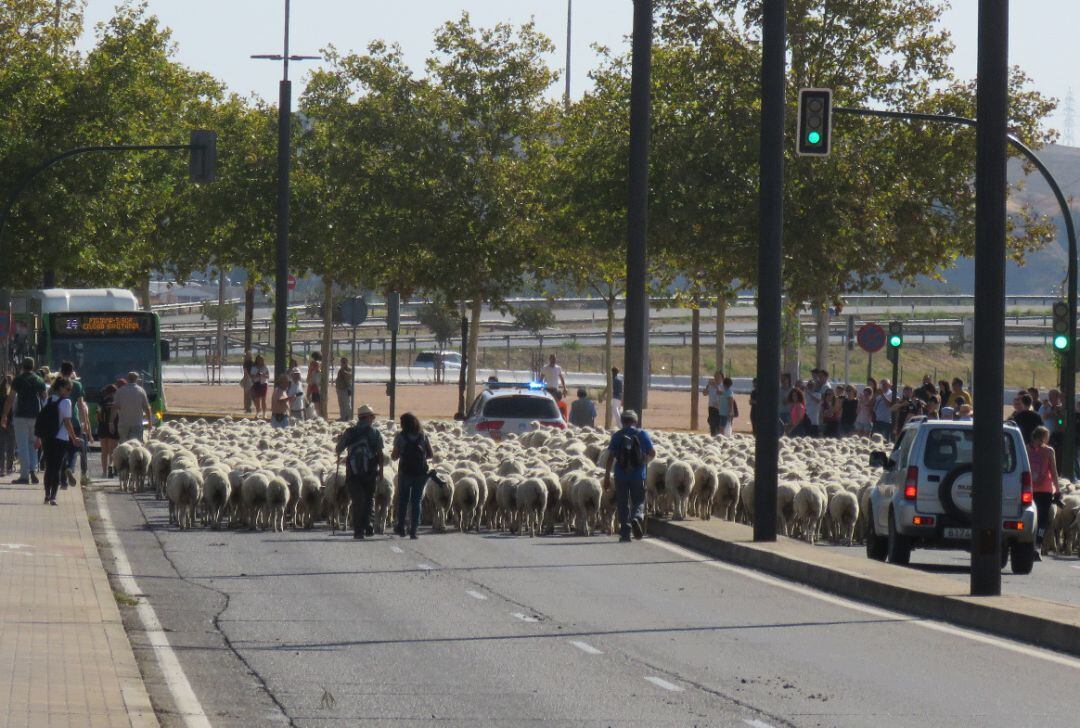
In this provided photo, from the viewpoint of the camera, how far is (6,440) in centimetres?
2972

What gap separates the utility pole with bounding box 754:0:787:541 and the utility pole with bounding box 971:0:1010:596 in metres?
5.18

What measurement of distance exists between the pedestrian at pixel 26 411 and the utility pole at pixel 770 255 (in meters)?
11.3

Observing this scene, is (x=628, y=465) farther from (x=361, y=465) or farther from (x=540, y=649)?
(x=540, y=649)

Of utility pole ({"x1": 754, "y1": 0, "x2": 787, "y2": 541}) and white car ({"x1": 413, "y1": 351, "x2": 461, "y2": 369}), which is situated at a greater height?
utility pole ({"x1": 754, "y1": 0, "x2": 787, "y2": 541})

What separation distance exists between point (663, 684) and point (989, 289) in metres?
5.47

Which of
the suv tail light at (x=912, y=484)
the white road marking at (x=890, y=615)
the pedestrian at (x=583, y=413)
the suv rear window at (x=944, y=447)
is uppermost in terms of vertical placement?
the suv rear window at (x=944, y=447)

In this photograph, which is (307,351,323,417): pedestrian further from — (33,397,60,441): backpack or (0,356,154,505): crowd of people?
(33,397,60,441): backpack

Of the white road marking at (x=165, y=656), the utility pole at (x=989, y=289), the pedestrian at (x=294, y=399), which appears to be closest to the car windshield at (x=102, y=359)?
the pedestrian at (x=294, y=399)

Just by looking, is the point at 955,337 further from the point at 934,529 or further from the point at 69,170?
the point at 934,529

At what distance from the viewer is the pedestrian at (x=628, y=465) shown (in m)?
21.6

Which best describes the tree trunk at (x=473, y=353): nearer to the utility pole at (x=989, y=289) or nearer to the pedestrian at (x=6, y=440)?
the pedestrian at (x=6, y=440)

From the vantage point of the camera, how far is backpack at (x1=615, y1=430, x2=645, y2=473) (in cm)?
2161

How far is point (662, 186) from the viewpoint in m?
46.9

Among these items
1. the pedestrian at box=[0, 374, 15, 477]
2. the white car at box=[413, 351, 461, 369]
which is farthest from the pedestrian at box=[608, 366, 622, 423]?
the white car at box=[413, 351, 461, 369]
